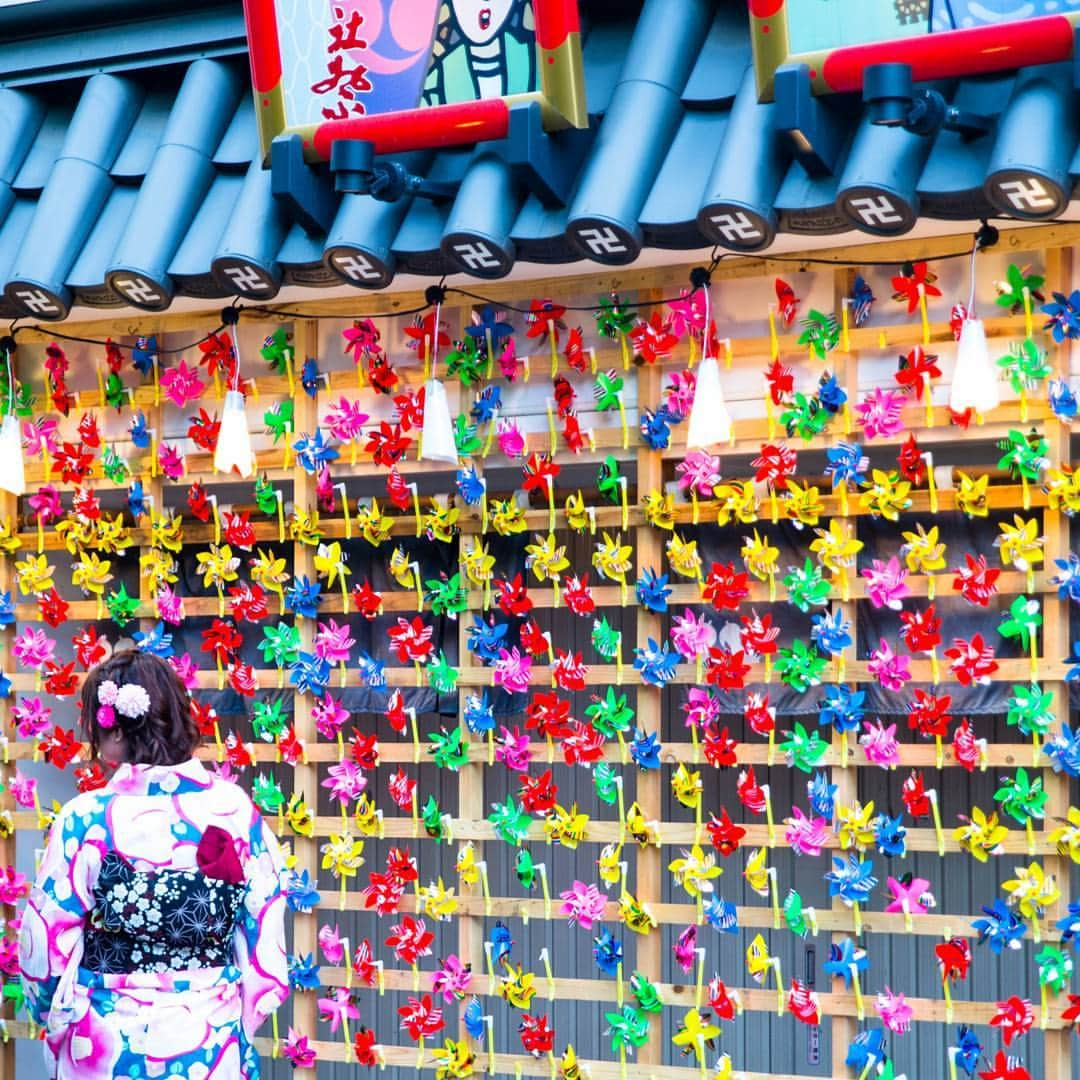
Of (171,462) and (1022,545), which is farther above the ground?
(171,462)

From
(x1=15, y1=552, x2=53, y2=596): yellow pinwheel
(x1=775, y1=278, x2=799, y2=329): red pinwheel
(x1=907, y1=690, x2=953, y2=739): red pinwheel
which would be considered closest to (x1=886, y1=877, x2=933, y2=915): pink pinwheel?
(x1=907, y1=690, x2=953, y2=739): red pinwheel

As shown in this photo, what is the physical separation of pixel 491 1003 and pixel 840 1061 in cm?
235

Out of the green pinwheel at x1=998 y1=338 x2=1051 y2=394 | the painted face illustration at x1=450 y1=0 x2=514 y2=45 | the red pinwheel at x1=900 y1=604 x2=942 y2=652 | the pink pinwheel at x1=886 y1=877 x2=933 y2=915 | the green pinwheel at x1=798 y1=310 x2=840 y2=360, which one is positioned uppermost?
the painted face illustration at x1=450 y1=0 x2=514 y2=45

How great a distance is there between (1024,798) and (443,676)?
214cm

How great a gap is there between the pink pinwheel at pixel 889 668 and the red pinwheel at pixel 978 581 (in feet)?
0.97

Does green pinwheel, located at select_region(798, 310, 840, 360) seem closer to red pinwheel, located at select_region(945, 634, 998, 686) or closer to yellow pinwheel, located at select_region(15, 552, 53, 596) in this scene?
red pinwheel, located at select_region(945, 634, 998, 686)

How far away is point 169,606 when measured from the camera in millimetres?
6711

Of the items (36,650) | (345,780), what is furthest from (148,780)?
(36,650)

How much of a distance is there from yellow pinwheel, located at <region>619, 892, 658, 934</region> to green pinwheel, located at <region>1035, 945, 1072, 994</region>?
1.34 m

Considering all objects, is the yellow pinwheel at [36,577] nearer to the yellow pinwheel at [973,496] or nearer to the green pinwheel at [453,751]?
the green pinwheel at [453,751]

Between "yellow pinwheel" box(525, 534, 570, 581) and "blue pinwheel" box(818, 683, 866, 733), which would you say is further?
"yellow pinwheel" box(525, 534, 570, 581)

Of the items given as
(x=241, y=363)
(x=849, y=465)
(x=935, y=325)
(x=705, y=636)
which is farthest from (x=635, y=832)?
(x=241, y=363)

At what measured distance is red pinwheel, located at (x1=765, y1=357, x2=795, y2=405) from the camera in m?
5.76

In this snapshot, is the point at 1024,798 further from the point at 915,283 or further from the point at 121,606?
the point at 121,606
